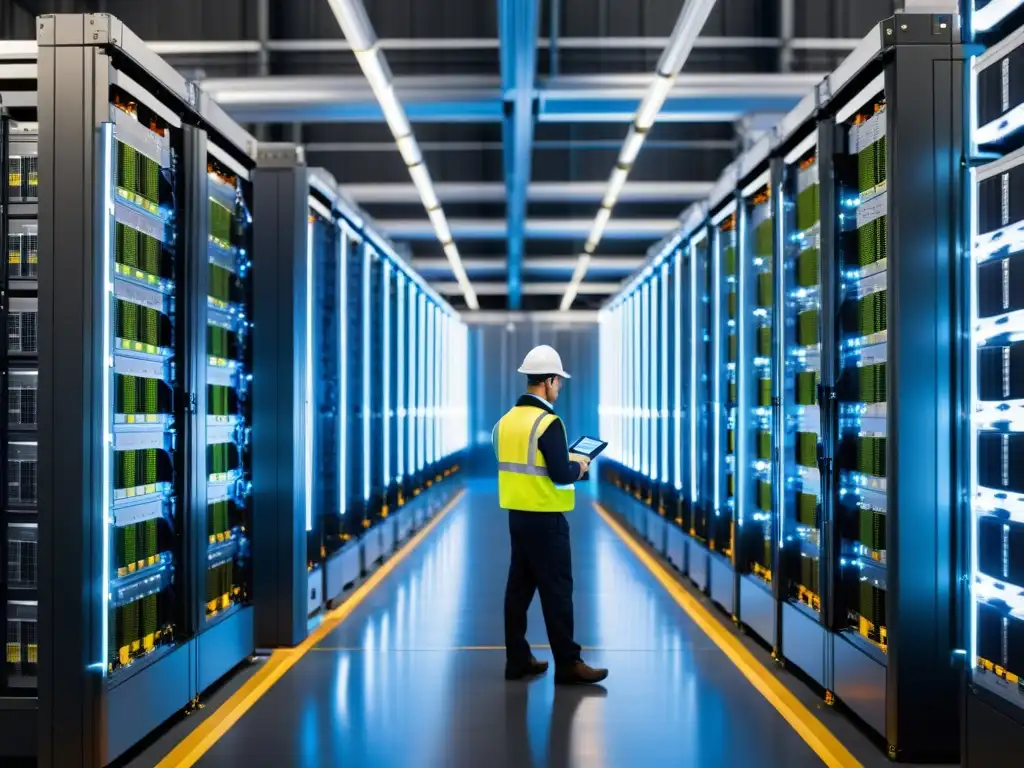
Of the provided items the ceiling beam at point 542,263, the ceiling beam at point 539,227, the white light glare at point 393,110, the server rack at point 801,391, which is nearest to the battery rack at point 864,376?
the server rack at point 801,391

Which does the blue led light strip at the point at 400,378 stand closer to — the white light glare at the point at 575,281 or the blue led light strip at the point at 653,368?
the blue led light strip at the point at 653,368

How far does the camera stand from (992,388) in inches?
175

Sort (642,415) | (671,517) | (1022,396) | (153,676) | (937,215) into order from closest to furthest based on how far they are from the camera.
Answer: (1022,396) → (937,215) → (153,676) → (671,517) → (642,415)

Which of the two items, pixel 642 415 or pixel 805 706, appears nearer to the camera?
pixel 805 706

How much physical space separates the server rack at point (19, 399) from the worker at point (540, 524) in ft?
8.81

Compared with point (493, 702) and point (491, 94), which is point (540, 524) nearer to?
point (493, 702)

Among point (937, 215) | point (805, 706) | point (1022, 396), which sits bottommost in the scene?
point (805, 706)

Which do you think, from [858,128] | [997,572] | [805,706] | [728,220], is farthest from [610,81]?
[997,572]

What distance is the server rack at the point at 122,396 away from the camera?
15.7 ft

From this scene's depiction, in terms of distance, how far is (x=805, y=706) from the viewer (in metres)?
6.22

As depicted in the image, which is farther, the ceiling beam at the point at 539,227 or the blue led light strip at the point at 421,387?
the blue led light strip at the point at 421,387

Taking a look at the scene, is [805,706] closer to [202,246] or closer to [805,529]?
[805,529]

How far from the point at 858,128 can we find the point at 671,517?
672 cm

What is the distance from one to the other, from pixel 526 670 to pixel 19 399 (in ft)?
11.5
